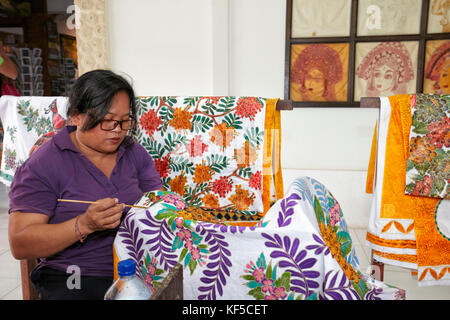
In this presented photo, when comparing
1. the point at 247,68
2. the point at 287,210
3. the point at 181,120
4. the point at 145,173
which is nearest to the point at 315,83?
the point at 247,68

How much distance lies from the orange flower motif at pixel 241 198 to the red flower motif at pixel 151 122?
0.44 metres

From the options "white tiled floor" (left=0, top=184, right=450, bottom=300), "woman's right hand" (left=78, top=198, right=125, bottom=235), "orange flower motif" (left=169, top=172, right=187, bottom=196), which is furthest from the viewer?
"white tiled floor" (left=0, top=184, right=450, bottom=300)

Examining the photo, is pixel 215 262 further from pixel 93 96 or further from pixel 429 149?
pixel 429 149

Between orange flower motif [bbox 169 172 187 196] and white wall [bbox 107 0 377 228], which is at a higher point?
white wall [bbox 107 0 377 228]

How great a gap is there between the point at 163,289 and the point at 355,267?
52 centimetres

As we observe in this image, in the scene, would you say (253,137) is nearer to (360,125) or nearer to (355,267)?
(355,267)

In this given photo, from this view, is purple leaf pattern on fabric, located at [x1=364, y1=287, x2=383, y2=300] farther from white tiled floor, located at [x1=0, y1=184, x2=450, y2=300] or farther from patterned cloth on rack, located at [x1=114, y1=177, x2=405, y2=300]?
white tiled floor, located at [x1=0, y1=184, x2=450, y2=300]

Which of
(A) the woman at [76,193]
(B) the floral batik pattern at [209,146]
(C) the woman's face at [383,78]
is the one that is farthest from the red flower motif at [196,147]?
(C) the woman's face at [383,78]

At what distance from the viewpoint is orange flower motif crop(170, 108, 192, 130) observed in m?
1.50

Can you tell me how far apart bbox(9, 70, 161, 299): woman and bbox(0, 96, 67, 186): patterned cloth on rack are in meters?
0.54

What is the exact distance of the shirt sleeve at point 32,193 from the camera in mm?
943

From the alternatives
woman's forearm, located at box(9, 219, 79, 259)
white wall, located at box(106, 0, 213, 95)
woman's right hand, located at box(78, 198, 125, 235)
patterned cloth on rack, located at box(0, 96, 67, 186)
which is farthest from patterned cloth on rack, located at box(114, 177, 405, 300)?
white wall, located at box(106, 0, 213, 95)

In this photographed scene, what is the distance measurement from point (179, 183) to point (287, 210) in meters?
0.91
